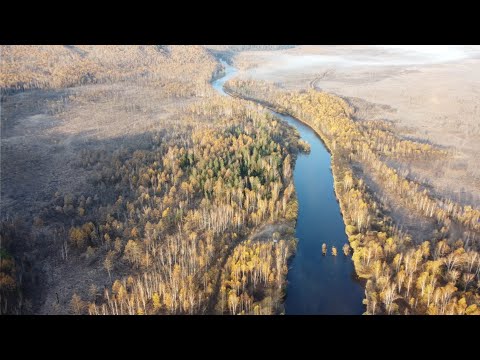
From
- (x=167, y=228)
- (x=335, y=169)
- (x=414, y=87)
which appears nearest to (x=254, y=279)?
(x=167, y=228)

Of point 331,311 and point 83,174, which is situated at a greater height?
point 83,174

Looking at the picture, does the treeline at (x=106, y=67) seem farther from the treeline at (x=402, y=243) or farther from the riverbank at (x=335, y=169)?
the treeline at (x=402, y=243)

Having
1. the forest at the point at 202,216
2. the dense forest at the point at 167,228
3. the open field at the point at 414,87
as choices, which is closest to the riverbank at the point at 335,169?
the forest at the point at 202,216

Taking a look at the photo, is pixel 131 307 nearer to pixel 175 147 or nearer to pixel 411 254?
pixel 411 254

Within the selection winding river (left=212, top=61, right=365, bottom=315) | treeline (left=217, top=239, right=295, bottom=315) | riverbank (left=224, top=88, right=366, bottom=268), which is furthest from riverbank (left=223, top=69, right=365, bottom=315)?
treeline (left=217, top=239, right=295, bottom=315)

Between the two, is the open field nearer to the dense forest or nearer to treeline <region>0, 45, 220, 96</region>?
treeline <region>0, 45, 220, 96</region>

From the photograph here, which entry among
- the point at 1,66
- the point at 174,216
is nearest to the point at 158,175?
the point at 174,216
